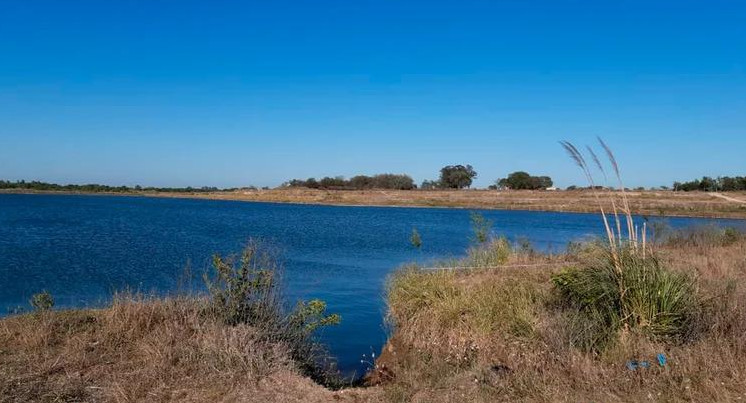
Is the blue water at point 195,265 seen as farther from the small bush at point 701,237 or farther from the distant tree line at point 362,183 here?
the distant tree line at point 362,183

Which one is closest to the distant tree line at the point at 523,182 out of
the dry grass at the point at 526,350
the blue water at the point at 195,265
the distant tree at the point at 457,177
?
the distant tree at the point at 457,177

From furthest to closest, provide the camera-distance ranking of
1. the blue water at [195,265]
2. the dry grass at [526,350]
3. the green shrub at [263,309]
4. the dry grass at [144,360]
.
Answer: the blue water at [195,265], the green shrub at [263,309], the dry grass at [526,350], the dry grass at [144,360]

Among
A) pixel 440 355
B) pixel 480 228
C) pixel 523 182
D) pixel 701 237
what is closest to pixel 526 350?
pixel 440 355

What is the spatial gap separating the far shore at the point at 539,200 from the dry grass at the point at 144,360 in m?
65.9

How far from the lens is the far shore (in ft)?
245

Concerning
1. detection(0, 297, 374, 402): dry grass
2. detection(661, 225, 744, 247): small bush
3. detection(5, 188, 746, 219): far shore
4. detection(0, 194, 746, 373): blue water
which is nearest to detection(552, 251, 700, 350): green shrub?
detection(0, 297, 374, 402): dry grass

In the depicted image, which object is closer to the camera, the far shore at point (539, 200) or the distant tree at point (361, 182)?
the far shore at point (539, 200)

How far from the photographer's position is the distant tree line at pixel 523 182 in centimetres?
16138

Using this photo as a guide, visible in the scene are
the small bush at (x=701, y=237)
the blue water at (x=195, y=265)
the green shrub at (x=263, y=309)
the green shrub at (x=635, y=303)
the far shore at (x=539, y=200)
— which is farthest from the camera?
the far shore at (x=539, y=200)

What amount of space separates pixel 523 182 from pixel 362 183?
4692 centimetres

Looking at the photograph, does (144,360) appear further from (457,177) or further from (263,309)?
(457,177)

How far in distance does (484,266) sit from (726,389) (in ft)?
29.4

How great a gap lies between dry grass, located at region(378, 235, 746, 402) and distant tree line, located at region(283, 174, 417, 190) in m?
147

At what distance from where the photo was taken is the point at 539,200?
3937 inches
